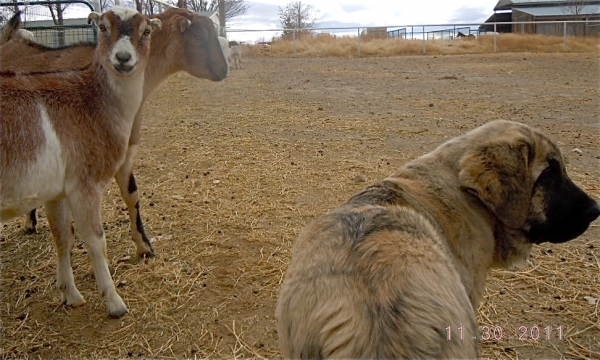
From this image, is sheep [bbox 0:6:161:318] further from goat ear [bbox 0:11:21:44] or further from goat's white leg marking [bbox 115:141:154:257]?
goat ear [bbox 0:11:21:44]

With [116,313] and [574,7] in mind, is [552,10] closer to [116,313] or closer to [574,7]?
[574,7]

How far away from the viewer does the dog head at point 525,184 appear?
2232mm

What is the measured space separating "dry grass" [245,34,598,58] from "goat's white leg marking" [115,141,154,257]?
24.4 meters

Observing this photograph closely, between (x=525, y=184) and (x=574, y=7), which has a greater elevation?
(x=574, y=7)

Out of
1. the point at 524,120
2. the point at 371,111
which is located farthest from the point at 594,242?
the point at 371,111

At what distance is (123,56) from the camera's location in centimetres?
329

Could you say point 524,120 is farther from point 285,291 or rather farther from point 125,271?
point 285,291

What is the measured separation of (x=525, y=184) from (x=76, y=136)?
106 inches

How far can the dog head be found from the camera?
223 centimetres

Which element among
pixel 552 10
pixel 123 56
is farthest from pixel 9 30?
pixel 552 10

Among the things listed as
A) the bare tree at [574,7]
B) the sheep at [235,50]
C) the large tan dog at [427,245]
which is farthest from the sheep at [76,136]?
the bare tree at [574,7]

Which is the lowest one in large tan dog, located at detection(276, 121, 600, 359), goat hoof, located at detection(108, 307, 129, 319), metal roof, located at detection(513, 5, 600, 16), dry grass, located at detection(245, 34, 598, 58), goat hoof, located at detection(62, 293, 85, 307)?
goat hoof, located at detection(108, 307, 129, 319)

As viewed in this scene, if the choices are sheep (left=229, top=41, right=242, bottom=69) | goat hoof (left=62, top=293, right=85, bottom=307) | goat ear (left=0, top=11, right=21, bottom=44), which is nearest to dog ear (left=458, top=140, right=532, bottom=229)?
goat hoof (left=62, top=293, right=85, bottom=307)

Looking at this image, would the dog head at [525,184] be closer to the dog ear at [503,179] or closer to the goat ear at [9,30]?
the dog ear at [503,179]
